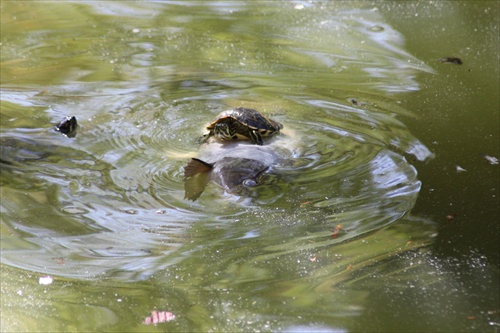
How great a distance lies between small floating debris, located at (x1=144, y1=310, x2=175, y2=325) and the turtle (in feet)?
6.76

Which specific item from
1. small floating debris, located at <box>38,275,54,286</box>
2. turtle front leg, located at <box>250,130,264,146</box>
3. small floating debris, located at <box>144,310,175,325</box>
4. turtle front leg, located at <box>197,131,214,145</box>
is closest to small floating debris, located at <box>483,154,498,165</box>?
turtle front leg, located at <box>250,130,264,146</box>

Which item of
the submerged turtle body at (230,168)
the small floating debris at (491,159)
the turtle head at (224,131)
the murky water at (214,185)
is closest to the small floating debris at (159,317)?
the murky water at (214,185)

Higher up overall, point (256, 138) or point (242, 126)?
point (242, 126)

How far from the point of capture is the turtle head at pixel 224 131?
507 cm

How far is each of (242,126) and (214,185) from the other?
73cm

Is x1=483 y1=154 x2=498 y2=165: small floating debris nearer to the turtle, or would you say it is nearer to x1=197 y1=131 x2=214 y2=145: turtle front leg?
the turtle

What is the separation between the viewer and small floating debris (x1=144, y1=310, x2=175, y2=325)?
10.4 ft

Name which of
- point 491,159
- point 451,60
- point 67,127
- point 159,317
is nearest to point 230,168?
point 67,127

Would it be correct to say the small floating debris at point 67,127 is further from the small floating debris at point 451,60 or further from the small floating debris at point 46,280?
the small floating debris at point 451,60

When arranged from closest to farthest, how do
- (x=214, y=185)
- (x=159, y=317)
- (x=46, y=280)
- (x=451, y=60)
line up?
(x=159, y=317), (x=46, y=280), (x=214, y=185), (x=451, y=60)

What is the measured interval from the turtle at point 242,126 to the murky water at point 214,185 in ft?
0.45

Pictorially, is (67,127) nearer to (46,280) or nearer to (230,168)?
(230,168)

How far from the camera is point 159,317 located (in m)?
3.19

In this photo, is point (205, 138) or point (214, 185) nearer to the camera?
point (214, 185)
